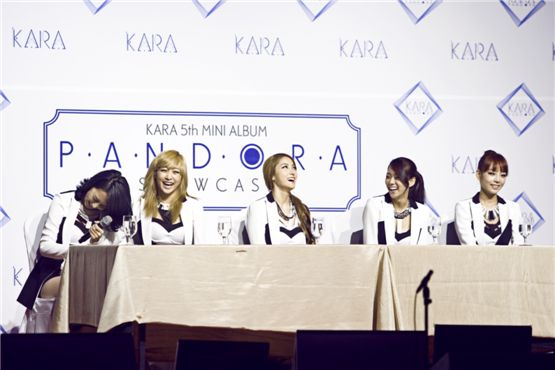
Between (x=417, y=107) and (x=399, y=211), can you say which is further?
(x=417, y=107)

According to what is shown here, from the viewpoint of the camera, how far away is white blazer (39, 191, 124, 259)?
534 cm

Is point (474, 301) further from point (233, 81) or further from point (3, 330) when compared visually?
point (3, 330)

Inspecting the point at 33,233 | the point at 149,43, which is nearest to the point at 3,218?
the point at 33,233

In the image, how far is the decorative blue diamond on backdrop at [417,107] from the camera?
610 centimetres

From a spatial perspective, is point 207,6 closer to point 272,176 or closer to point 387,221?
point 272,176

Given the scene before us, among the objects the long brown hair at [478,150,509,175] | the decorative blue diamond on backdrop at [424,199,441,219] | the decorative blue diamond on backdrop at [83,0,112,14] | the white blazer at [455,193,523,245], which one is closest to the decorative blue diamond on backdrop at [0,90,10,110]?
the decorative blue diamond on backdrop at [83,0,112,14]

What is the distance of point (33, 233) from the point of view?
5574 millimetres

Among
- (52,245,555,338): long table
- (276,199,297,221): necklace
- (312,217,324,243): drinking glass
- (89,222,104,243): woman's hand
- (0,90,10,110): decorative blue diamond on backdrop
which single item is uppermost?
(0,90,10,110): decorative blue diamond on backdrop

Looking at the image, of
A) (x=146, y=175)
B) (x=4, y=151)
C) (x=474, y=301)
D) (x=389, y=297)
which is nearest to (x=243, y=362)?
(x=389, y=297)

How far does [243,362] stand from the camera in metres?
2.59

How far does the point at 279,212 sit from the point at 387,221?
2.31 feet

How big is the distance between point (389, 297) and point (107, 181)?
2.58 m

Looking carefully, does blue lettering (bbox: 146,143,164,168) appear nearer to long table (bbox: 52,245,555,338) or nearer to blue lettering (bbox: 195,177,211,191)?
blue lettering (bbox: 195,177,211,191)

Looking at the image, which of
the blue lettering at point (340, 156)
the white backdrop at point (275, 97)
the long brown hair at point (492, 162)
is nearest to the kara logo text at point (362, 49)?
the white backdrop at point (275, 97)
